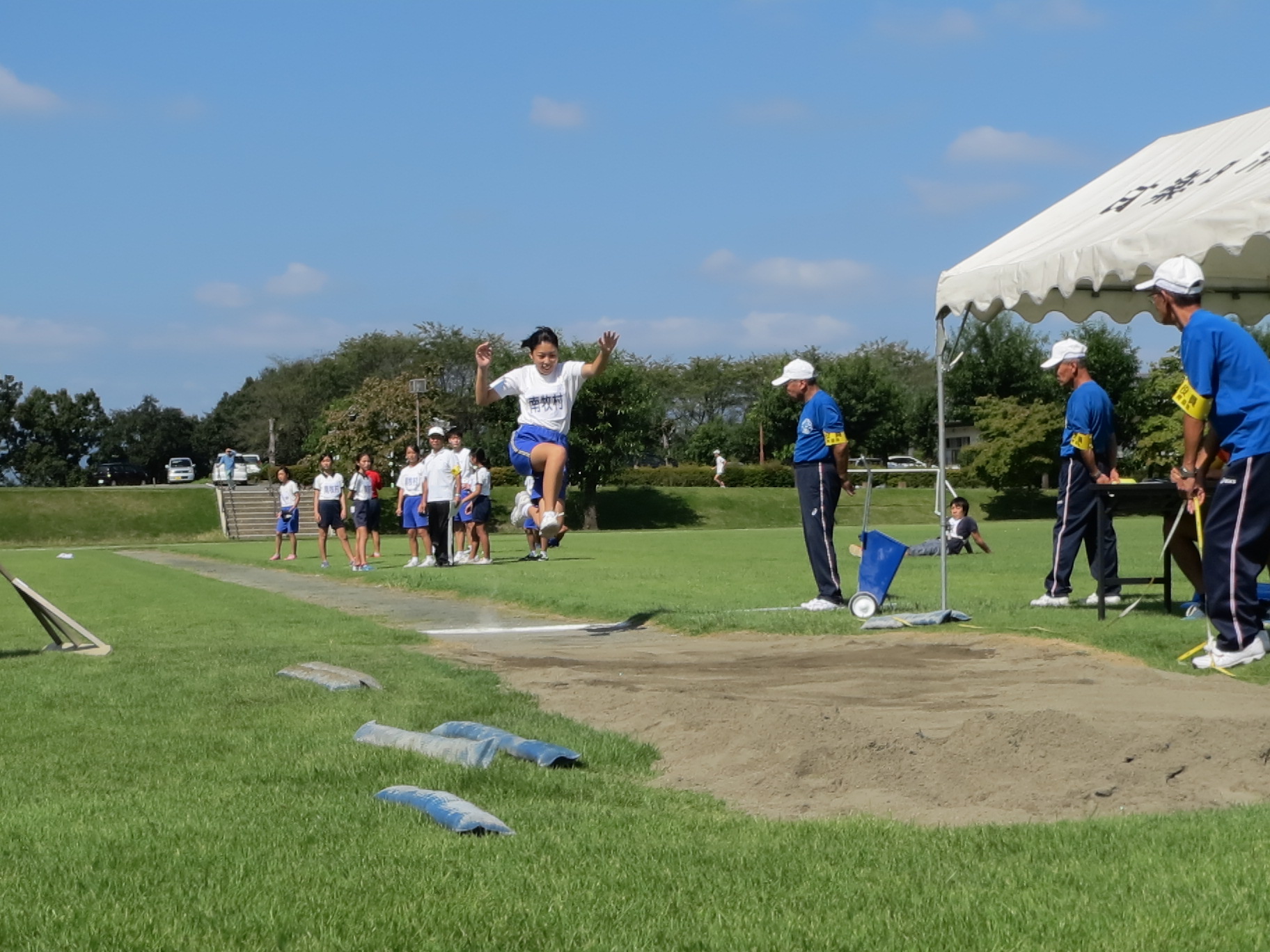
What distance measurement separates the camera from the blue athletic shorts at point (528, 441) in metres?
11.1

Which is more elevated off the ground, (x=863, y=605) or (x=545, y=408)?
A: (x=545, y=408)

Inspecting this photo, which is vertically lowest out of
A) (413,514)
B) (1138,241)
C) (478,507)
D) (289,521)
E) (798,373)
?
(289,521)

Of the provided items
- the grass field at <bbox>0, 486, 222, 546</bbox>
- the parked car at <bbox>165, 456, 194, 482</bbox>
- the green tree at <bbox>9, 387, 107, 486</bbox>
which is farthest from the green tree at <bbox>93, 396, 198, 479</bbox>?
the grass field at <bbox>0, 486, 222, 546</bbox>

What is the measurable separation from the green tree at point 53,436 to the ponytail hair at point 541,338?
9825cm

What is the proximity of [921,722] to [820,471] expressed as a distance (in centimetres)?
631

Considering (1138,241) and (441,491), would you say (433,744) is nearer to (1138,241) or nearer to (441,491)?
(1138,241)

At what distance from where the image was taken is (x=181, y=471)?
9619 centimetres

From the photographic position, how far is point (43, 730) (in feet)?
21.8

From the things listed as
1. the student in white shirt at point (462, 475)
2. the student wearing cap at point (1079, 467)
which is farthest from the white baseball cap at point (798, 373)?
the student in white shirt at point (462, 475)

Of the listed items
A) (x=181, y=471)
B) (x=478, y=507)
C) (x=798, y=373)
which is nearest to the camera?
(x=798, y=373)

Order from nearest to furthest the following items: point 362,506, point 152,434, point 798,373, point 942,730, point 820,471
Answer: point 942,730, point 820,471, point 798,373, point 362,506, point 152,434

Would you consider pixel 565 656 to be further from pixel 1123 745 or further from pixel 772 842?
pixel 772 842

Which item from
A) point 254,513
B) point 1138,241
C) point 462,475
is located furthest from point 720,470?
point 1138,241

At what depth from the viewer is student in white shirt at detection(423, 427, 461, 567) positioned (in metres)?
23.4
